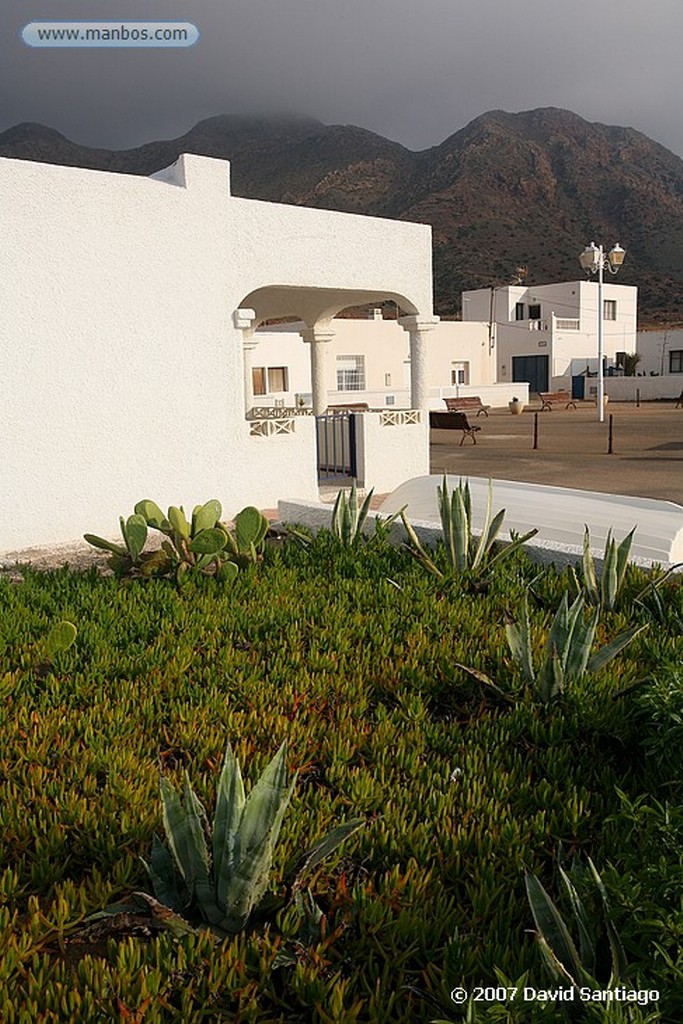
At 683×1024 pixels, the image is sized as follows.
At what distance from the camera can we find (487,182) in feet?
418

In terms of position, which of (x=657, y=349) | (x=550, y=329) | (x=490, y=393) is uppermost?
(x=550, y=329)

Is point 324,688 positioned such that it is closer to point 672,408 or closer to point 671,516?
point 671,516

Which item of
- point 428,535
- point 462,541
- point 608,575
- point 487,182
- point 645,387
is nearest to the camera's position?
point 608,575

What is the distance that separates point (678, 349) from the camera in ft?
157

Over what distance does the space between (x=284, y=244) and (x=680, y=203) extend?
147806mm

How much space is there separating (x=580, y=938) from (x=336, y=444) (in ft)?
33.9

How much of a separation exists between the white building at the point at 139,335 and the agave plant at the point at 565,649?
6002 mm

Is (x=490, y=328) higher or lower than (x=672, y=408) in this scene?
higher

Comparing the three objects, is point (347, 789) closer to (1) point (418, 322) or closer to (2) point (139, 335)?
(2) point (139, 335)

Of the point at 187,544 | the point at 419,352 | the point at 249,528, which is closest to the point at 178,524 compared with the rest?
the point at 187,544

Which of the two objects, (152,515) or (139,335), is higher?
(139,335)

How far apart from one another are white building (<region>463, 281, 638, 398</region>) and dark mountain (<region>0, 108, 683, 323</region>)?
3296 cm

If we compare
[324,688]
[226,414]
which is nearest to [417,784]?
[324,688]

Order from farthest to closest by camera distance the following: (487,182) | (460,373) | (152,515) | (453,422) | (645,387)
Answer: (487,182) < (460,373) < (645,387) < (453,422) < (152,515)
